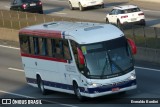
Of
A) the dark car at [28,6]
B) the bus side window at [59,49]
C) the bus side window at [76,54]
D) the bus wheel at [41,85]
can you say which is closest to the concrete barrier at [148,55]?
the bus wheel at [41,85]

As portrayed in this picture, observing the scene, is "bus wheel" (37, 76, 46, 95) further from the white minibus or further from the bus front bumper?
the bus front bumper

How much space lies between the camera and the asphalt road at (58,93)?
2595cm

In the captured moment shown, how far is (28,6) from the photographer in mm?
57781

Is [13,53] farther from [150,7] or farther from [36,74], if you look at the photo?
[150,7]

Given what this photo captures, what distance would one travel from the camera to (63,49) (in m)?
26.7

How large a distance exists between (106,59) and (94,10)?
33233 millimetres

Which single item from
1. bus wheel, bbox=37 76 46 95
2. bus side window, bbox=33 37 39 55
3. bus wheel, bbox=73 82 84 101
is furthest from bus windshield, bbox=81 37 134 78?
bus wheel, bbox=37 76 46 95

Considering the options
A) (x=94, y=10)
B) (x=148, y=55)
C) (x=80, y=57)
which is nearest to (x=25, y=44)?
(x=80, y=57)

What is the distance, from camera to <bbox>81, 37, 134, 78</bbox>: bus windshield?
2494cm

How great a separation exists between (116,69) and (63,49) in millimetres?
2669

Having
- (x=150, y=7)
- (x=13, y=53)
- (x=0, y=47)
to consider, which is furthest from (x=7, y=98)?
(x=150, y=7)

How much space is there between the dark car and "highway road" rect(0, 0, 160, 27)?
4.87ft

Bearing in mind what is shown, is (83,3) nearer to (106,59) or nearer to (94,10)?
(94,10)

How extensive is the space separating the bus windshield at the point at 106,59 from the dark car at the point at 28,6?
3222 cm
